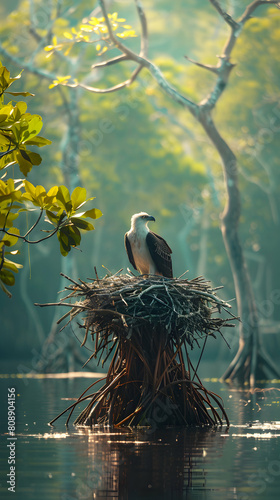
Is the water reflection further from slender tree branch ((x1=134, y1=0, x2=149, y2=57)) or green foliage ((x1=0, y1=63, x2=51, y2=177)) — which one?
slender tree branch ((x1=134, y1=0, x2=149, y2=57))

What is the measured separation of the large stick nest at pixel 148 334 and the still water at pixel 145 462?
0.40 m

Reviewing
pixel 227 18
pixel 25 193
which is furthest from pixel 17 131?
pixel 227 18

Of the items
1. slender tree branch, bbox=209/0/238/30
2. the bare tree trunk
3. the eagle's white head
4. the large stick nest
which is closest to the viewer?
the large stick nest

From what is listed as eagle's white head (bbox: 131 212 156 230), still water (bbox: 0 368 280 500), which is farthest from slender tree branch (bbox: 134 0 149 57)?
still water (bbox: 0 368 280 500)

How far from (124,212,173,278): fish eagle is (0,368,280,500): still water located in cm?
276

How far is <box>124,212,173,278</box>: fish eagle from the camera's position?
47.1 ft

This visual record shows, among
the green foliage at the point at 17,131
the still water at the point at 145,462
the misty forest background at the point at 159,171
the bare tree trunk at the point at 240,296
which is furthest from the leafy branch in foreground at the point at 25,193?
the misty forest background at the point at 159,171

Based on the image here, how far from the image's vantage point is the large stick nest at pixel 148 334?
11.9m

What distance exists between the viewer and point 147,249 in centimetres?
1438

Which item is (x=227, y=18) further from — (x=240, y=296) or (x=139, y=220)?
(x=139, y=220)

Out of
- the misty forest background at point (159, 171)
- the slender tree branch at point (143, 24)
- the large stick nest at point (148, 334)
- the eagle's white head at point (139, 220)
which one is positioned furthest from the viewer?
the misty forest background at point (159, 171)

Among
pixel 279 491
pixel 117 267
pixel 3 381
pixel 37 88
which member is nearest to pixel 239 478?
pixel 279 491

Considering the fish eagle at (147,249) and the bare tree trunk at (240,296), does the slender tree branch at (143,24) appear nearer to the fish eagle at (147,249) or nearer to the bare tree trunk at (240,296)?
the bare tree trunk at (240,296)

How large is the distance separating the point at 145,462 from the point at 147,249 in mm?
5406
